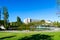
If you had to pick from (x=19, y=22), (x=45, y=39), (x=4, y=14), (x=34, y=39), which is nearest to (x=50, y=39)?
(x=45, y=39)

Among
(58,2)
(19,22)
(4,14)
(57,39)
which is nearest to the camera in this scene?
(57,39)

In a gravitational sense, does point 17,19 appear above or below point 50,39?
above

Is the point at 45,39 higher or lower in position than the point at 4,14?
lower

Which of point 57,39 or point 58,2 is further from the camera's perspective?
point 58,2

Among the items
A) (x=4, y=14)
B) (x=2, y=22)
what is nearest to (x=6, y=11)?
(x=4, y=14)

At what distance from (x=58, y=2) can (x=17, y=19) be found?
45.4 meters

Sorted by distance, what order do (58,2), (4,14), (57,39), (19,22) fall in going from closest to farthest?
(57,39) → (58,2) → (4,14) → (19,22)

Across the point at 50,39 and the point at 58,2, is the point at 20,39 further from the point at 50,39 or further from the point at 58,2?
the point at 58,2

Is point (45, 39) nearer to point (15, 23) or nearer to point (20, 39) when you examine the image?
point (20, 39)

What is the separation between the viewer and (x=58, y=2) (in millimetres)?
14281

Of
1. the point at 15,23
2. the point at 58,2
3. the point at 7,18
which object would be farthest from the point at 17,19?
the point at 58,2

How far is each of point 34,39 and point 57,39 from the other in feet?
6.83

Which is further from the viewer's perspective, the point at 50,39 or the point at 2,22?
the point at 2,22

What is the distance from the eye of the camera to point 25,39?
493 inches
